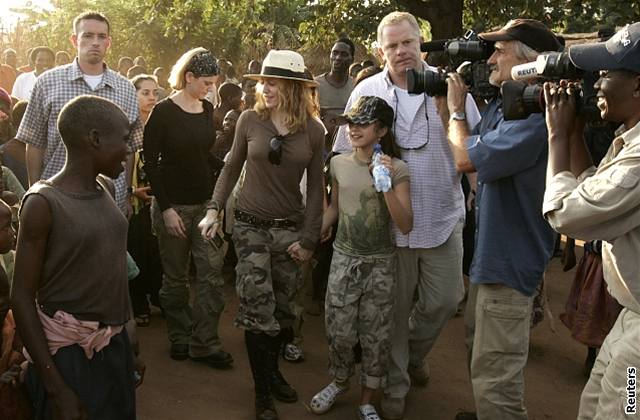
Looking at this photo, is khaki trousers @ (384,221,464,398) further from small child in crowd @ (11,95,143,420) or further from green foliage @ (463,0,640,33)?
green foliage @ (463,0,640,33)

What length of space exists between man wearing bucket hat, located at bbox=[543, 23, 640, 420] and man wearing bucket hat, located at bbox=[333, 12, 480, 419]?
66.3 inches

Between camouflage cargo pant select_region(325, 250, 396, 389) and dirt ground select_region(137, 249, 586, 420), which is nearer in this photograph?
camouflage cargo pant select_region(325, 250, 396, 389)

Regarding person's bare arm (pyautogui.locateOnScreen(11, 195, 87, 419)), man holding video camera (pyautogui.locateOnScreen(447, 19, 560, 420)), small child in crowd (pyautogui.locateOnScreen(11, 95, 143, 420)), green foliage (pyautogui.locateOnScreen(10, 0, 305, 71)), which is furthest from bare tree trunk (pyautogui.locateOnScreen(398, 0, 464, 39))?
green foliage (pyautogui.locateOnScreen(10, 0, 305, 71))

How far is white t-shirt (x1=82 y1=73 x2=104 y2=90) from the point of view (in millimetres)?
4426

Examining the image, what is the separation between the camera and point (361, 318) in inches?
157

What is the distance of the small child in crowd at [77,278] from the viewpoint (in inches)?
91.4

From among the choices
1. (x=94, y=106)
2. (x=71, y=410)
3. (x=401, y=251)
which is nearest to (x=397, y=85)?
(x=401, y=251)

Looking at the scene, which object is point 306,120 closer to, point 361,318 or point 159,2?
point 361,318

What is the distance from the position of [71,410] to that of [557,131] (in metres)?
1.96

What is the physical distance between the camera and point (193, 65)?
453cm

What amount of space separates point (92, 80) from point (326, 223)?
1.81m

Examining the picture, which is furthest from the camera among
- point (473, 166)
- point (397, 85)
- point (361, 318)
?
point (397, 85)

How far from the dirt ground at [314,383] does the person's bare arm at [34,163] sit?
4.92 feet

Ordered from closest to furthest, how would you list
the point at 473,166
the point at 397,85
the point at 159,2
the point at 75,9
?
the point at 473,166
the point at 397,85
the point at 159,2
the point at 75,9
